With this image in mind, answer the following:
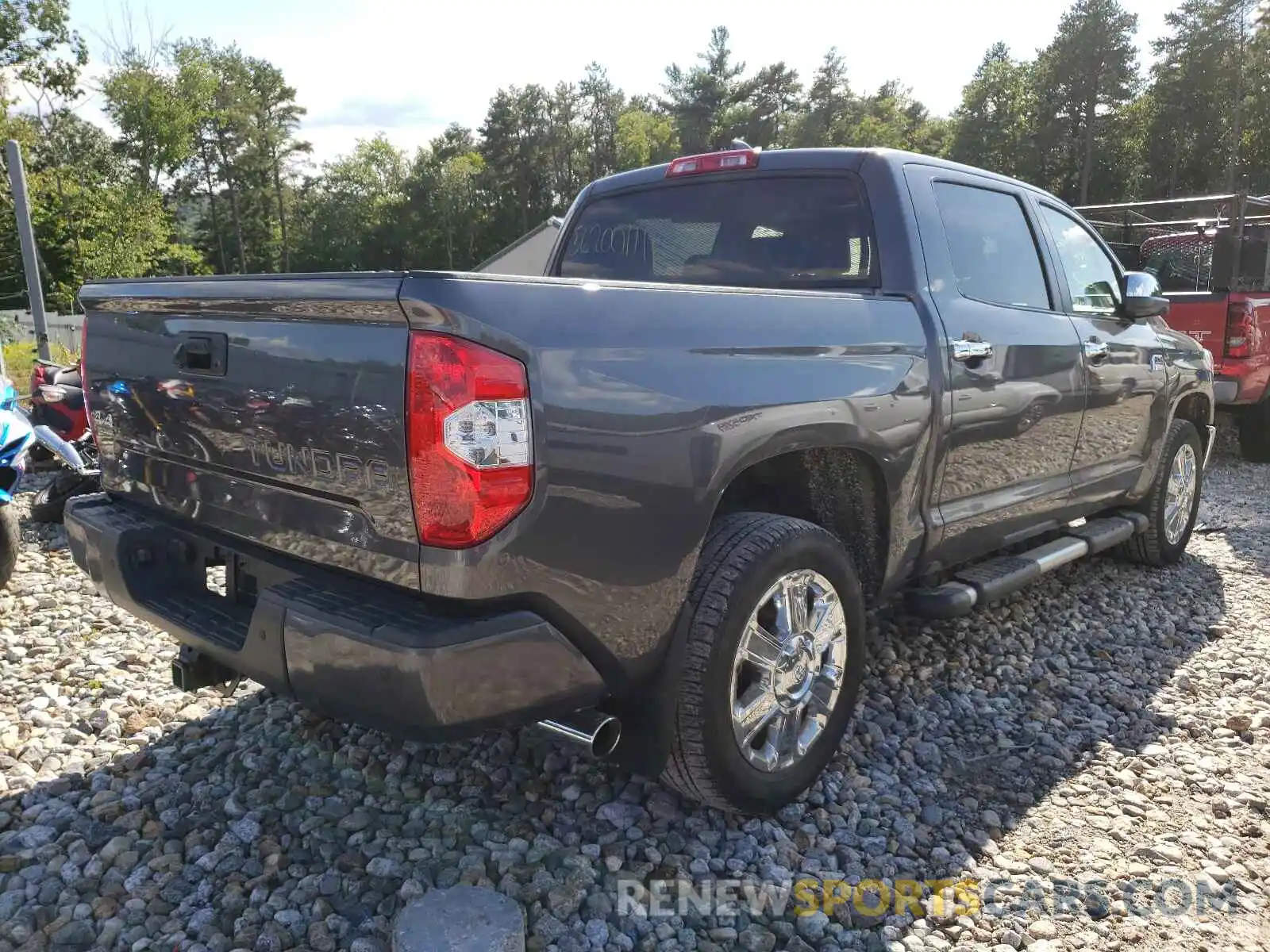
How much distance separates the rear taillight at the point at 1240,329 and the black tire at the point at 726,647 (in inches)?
290

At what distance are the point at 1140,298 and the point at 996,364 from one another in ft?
4.84

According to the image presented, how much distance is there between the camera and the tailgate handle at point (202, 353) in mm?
2250

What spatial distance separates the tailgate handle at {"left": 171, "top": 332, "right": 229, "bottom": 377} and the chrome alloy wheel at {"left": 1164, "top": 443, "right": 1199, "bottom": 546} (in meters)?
4.73

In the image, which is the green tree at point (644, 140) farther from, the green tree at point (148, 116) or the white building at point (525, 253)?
the white building at point (525, 253)

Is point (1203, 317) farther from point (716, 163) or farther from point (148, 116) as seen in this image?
point (148, 116)

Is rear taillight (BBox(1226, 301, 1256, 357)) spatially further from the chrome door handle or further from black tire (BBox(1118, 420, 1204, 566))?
the chrome door handle

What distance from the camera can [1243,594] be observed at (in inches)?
192

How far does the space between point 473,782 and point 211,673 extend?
0.82m

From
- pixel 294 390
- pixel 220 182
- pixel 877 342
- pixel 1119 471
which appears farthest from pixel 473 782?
pixel 220 182

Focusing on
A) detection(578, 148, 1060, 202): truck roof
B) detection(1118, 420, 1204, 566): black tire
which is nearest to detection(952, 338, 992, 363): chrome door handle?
detection(578, 148, 1060, 202): truck roof

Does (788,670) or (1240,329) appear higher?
(1240,329)

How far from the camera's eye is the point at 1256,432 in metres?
9.13

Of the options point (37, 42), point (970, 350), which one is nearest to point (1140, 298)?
point (970, 350)

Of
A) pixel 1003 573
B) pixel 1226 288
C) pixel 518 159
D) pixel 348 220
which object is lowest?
pixel 1003 573
